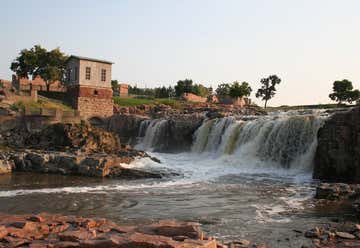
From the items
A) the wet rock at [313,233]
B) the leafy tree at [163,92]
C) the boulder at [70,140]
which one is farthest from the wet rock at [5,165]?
the leafy tree at [163,92]

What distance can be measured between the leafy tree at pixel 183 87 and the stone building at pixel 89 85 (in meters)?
31.4

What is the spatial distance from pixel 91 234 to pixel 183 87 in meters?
66.2

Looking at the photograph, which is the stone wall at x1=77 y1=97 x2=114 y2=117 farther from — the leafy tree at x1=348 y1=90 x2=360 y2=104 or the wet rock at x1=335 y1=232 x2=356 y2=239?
the wet rock at x1=335 y1=232 x2=356 y2=239

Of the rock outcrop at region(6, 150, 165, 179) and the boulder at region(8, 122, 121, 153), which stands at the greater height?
the boulder at region(8, 122, 121, 153)

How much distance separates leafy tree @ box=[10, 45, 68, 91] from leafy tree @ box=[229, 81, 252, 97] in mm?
24823

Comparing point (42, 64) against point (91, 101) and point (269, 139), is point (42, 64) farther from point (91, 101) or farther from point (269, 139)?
point (269, 139)

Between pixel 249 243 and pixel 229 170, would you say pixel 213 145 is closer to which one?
pixel 229 170

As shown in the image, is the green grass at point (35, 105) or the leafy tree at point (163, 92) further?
the leafy tree at point (163, 92)

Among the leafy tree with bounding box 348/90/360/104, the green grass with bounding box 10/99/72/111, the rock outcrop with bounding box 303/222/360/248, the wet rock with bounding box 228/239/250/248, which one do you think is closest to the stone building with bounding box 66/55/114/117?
the green grass with bounding box 10/99/72/111

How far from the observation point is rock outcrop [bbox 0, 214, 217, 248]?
771 cm

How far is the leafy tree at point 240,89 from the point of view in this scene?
201ft

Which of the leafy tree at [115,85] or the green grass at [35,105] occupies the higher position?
the leafy tree at [115,85]

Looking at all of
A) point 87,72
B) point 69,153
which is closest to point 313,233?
point 69,153

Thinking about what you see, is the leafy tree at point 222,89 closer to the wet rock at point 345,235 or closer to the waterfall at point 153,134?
the waterfall at point 153,134
